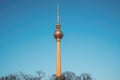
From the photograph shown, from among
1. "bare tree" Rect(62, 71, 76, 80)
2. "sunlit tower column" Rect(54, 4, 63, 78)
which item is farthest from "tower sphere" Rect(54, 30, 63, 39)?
"bare tree" Rect(62, 71, 76, 80)

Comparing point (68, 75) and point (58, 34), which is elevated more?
point (58, 34)

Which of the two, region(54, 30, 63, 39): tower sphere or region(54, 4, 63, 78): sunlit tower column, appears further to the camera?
region(54, 30, 63, 39): tower sphere

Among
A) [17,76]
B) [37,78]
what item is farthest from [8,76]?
[37,78]

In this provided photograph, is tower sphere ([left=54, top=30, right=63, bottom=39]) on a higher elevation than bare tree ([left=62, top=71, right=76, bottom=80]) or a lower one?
higher

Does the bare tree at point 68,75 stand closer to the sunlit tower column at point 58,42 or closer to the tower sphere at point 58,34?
the sunlit tower column at point 58,42

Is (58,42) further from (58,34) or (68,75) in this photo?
(68,75)

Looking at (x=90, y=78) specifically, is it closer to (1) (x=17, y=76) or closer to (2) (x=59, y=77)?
(2) (x=59, y=77)

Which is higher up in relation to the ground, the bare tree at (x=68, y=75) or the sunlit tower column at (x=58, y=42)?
the sunlit tower column at (x=58, y=42)

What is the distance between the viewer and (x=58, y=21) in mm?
96438

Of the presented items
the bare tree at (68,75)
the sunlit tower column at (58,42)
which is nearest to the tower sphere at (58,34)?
the sunlit tower column at (58,42)

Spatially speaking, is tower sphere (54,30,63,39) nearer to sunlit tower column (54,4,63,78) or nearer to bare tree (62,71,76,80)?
sunlit tower column (54,4,63,78)

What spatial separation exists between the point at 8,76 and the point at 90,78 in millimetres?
27830

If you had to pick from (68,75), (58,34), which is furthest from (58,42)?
(68,75)

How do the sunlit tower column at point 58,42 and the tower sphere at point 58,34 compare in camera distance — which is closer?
the sunlit tower column at point 58,42
